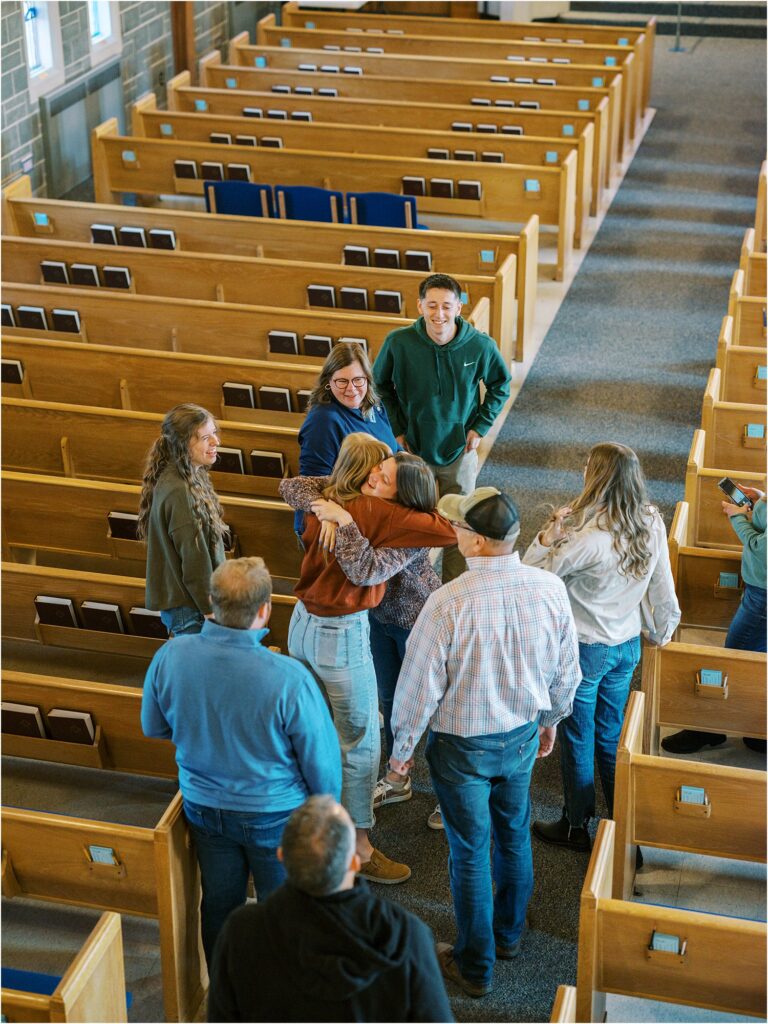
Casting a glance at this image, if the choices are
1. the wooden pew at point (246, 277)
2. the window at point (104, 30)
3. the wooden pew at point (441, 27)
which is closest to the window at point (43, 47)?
the window at point (104, 30)

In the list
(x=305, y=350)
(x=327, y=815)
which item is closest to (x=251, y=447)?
(x=305, y=350)

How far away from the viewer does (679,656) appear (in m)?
3.63

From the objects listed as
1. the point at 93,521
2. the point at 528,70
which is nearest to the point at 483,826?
the point at 93,521

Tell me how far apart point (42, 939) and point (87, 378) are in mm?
2777

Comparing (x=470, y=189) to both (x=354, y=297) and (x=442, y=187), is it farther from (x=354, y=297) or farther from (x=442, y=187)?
(x=354, y=297)

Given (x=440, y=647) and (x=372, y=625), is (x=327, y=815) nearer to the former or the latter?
(x=440, y=647)

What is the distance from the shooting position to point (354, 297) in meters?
6.27

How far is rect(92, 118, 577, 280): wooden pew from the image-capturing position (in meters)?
7.77

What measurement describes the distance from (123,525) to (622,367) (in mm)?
3279

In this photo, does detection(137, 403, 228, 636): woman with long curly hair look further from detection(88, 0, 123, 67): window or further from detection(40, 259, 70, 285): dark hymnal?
detection(88, 0, 123, 67): window

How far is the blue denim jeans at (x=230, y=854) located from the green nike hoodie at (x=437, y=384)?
1884 mm

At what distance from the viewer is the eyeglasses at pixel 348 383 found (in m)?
3.83

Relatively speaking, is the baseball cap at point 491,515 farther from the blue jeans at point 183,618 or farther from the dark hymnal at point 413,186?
the dark hymnal at point 413,186

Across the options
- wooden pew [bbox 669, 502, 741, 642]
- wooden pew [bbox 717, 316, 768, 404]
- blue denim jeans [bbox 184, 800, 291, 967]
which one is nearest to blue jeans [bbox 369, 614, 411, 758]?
blue denim jeans [bbox 184, 800, 291, 967]
